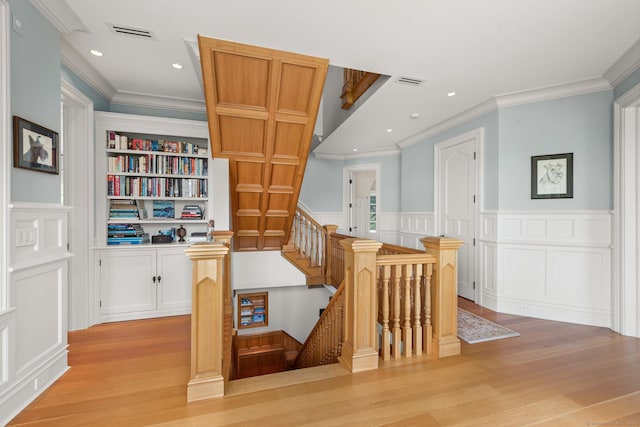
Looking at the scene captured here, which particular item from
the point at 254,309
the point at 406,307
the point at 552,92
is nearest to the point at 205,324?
the point at 406,307

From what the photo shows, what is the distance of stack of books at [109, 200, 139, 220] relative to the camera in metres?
3.28

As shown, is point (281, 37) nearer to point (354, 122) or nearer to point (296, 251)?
point (354, 122)

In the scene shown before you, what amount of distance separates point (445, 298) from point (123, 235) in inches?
138

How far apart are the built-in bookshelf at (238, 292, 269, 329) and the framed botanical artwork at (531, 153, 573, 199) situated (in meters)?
4.30

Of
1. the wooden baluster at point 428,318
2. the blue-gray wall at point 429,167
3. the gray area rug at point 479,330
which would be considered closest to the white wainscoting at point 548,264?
the blue-gray wall at point 429,167

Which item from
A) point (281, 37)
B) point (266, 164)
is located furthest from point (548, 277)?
point (281, 37)

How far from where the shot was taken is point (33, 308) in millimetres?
1850

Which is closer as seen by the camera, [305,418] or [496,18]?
[305,418]

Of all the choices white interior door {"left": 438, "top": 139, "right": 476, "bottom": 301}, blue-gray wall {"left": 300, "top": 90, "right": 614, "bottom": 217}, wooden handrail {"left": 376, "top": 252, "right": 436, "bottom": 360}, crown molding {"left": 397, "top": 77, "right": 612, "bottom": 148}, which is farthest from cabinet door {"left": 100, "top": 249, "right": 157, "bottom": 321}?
crown molding {"left": 397, "top": 77, "right": 612, "bottom": 148}

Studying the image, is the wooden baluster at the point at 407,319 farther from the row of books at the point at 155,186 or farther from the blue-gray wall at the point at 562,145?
the row of books at the point at 155,186

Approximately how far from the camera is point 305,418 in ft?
5.25

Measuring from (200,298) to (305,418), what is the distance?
3.10 ft

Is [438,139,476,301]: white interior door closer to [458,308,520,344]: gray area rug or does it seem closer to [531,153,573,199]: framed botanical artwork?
[531,153,573,199]: framed botanical artwork

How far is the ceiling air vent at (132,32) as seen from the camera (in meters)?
2.19
